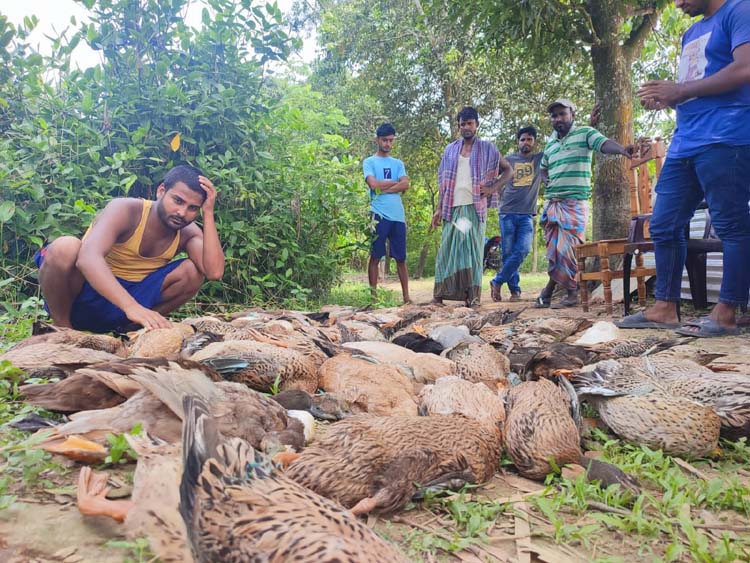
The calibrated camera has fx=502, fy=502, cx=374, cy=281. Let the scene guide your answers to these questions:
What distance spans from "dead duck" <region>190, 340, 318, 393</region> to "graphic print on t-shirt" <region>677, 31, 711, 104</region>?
12.3 ft

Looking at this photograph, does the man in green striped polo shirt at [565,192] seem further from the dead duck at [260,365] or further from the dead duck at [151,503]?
the dead duck at [151,503]

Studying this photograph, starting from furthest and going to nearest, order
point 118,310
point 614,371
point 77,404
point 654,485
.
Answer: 1. point 118,310
2. point 614,371
3. point 77,404
4. point 654,485

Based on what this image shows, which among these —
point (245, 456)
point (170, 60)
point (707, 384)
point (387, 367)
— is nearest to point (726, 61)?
point (707, 384)

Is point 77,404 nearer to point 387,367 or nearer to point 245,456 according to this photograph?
point 245,456

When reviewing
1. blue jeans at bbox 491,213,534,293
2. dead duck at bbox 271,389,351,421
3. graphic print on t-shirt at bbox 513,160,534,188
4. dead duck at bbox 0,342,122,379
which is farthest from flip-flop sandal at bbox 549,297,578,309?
dead duck at bbox 0,342,122,379

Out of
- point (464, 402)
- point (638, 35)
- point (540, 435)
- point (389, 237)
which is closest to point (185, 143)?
point (389, 237)

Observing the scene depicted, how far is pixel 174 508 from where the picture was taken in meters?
1.27

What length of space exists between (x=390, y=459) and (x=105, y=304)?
2977 millimetres

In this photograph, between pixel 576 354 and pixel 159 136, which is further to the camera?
pixel 159 136

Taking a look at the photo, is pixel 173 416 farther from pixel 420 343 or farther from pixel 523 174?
pixel 523 174

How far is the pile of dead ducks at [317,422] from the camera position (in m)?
1.18

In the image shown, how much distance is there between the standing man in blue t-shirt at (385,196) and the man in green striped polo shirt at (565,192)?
211 centimetres

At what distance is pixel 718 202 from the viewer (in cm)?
378

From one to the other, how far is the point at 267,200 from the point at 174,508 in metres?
5.40
